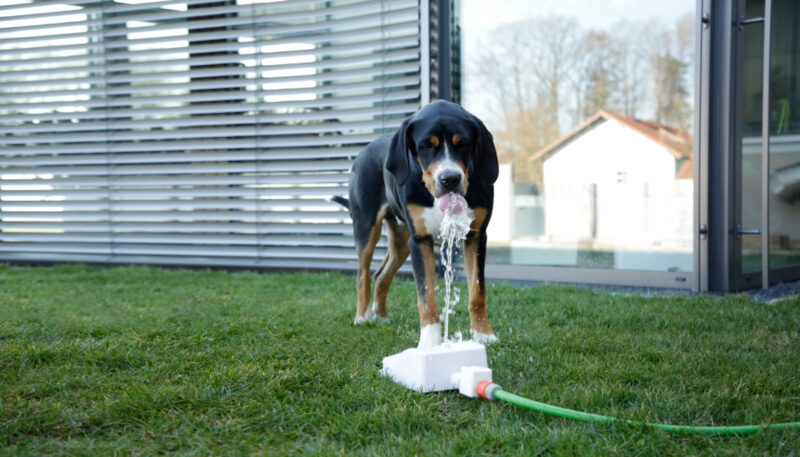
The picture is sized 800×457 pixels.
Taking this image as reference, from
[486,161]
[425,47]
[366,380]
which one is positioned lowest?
[366,380]

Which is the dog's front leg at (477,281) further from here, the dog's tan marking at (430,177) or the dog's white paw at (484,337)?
the dog's tan marking at (430,177)

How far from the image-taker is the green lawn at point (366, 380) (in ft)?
7.02

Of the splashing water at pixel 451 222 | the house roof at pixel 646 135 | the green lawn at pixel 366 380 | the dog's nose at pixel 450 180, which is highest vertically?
the house roof at pixel 646 135

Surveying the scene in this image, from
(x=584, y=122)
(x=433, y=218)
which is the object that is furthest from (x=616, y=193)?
(x=433, y=218)

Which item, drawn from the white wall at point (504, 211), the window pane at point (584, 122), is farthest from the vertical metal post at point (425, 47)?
the white wall at point (504, 211)

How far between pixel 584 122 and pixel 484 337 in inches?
158

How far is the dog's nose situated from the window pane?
3.88 metres

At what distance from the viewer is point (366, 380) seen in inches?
109

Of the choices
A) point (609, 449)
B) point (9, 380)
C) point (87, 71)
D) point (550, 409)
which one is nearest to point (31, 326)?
point (9, 380)

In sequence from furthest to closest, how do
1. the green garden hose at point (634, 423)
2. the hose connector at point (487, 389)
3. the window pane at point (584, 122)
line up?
the window pane at point (584, 122) → the hose connector at point (487, 389) → the green garden hose at point (634, 423)

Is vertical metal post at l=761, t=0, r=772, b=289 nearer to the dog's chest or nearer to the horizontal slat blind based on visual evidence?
the horizontal slat blind

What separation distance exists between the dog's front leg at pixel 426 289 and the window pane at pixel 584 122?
344 centimetres

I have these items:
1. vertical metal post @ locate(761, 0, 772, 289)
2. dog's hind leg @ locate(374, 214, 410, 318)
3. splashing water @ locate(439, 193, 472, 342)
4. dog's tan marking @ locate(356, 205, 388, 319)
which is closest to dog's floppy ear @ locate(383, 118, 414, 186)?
splashing water @ locate(439, 193, 472, 342)

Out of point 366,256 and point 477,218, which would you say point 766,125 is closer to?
point 477,218
